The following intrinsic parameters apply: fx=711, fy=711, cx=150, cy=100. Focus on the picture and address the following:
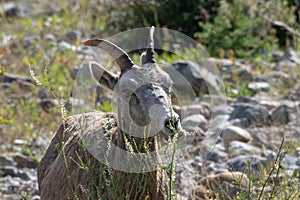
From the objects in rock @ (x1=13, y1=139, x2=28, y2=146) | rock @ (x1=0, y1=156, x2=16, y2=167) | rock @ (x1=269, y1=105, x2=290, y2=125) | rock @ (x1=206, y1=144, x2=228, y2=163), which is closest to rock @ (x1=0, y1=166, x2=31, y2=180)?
rock @ (x1=0, y1=156, x2=16, y2=167)

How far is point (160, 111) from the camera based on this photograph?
5.39 meters

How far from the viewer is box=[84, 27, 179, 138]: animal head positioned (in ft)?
18.3

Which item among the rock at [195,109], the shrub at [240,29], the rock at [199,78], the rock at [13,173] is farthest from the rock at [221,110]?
the rock at [13,173]

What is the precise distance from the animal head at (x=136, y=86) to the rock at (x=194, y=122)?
224 centimetres

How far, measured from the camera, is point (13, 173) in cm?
816

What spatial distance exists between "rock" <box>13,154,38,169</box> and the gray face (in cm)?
303

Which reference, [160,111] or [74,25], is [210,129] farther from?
[74,25]

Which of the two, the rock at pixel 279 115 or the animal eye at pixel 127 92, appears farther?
the rock at pixel 279 115

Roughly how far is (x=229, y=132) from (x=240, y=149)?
0.58m

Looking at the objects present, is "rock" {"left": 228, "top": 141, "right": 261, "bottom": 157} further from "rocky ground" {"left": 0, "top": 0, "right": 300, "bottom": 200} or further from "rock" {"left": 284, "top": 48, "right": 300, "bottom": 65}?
"rock" {"left": 284, "top": 48, "right": 300, "bottom": 65}

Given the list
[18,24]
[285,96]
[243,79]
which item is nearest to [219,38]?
[243,79]

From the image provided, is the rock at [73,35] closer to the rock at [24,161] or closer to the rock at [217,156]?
the rock at [24,161]

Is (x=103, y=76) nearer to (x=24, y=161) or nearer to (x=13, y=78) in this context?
(x=24, y=161)

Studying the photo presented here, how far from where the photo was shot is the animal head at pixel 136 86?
5.57 m
